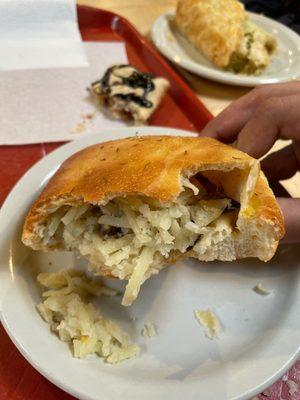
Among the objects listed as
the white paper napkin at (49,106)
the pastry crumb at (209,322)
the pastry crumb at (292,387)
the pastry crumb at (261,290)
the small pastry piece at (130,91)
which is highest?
the small pastry piece at (130,91)

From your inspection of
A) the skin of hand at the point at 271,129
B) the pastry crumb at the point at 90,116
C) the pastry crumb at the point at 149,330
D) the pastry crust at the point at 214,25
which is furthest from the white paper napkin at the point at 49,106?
the pastry crumb at the point at 149,330

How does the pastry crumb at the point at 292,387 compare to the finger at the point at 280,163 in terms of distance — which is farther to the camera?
the finger at the point at 280,163

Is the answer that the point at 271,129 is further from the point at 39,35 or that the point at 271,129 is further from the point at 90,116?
the point at 39,35

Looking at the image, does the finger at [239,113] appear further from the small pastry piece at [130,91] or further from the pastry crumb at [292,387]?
the pastry crumb at [292,387]

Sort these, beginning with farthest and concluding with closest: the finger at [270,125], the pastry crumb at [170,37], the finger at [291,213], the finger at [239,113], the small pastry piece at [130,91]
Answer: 1. the pastry crumb at [170,37]
2. the small pastry piece at [130,91]
3. the finger at [239,113]
4. the finger at [270,125]
5. the finger at [291,213]

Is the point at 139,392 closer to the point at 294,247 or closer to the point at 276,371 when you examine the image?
the point at 276,371

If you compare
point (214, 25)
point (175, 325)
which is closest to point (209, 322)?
point (175, 325)
